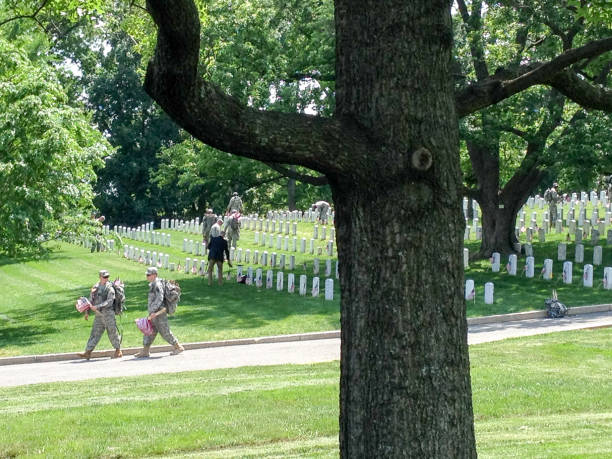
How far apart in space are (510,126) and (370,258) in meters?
24.2

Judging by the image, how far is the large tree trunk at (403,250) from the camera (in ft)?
18.9

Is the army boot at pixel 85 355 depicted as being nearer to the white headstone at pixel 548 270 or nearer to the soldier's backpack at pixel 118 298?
the soldier's backpack at pixel 118 298

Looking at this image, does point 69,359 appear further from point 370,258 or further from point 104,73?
point 104,73

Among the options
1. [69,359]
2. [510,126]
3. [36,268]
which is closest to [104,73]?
[36,268]

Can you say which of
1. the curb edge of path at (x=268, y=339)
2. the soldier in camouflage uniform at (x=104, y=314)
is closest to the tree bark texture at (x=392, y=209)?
the soldier in camouflage uniform at (x=104, y=314)

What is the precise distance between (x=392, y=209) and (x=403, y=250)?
0.78ft

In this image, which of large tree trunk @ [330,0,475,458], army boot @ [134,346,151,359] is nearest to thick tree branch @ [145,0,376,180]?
large tree trunk @ [330,0,475,458]

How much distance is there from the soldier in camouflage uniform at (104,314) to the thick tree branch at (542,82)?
13.8 metres

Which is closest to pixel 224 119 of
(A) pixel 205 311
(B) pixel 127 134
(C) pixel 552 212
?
(A) pixel 205 311

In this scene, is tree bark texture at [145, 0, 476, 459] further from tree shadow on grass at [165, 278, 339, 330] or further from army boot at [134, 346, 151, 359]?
tree shadow on grass at [165, 278, 339, 330]

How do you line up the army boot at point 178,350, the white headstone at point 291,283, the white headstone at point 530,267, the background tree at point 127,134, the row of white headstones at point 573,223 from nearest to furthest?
1. the army boot at point 178,350
2. the white headstone at point 530,267
3. the white headstone at point 291,283
4. the row of white headstones at point 573,223
5. the background tree at point 127,134

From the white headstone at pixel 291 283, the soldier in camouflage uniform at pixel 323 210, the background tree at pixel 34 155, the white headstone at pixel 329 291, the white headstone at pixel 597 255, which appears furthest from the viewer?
the soldier in camouflage uniform at pixel 323 210

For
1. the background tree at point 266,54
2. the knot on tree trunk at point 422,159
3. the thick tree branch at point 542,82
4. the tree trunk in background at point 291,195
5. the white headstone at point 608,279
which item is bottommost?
the white headstone at point 608,279

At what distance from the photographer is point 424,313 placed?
5789 millimetres
